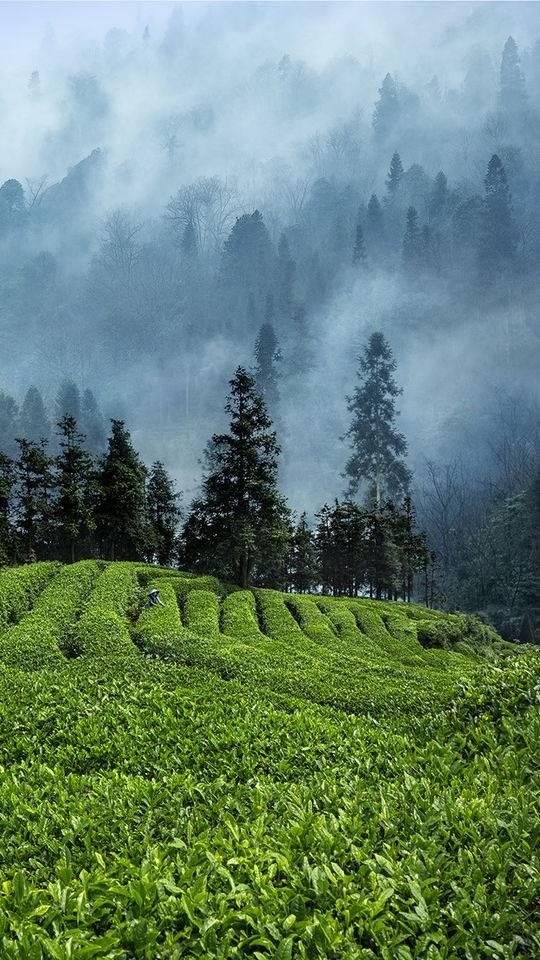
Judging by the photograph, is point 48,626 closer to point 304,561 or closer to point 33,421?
point 304,561

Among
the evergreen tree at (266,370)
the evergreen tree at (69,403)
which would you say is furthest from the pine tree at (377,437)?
the evergreen tree at (69,403)

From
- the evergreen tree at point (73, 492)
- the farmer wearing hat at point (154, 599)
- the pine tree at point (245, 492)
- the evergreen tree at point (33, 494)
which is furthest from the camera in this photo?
the evergreen tree at point (33, 494)

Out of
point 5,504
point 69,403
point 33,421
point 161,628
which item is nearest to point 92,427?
point 69,403

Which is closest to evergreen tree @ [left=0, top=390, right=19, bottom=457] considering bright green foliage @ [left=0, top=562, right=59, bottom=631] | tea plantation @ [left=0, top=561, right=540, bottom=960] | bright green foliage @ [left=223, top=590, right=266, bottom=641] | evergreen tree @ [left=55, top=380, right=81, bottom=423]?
evergreen tree @ [left=55, top=380, right=81, bottom=423]

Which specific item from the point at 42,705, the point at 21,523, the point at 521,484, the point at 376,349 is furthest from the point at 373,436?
the point at 42,705

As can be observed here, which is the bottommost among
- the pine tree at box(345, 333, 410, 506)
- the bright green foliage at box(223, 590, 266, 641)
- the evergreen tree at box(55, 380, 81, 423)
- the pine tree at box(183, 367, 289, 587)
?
the bright green foliage at box(223, 590, 266, 641)

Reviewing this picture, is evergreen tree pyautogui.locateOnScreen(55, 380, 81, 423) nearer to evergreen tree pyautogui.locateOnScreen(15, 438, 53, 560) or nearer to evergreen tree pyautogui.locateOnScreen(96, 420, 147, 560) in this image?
evergreen tree pyautogui.locateOnScreen(96, 420, 147, 560)

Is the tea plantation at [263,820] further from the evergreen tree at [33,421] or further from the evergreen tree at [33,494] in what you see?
the evergreen tree at [33,421]

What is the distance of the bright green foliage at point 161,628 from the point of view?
17859 mm

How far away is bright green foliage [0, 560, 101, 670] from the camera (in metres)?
15.7

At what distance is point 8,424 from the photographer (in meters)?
150

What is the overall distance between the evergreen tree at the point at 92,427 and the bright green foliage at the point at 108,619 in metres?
129

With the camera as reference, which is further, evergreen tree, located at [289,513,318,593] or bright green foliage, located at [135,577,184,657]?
evergreen tree, located at [289,513,318,593]

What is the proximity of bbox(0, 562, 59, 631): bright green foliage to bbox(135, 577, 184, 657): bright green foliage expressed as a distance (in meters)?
5.51
